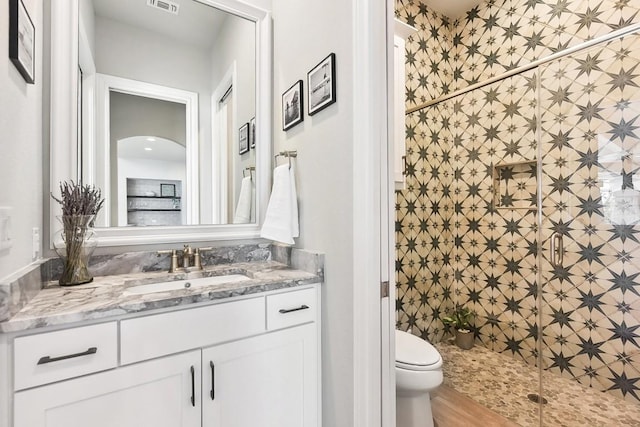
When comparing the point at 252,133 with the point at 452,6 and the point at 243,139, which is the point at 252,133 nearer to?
the point at 243,139

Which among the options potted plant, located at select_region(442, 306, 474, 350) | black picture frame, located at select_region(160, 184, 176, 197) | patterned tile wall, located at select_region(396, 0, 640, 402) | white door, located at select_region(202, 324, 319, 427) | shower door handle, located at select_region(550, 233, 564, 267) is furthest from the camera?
potted plant, located at select_region(442, 306, 474, 350)

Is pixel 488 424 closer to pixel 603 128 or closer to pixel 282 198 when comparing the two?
pixel 282 198

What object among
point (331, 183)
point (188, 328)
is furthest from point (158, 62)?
point (188, 328)

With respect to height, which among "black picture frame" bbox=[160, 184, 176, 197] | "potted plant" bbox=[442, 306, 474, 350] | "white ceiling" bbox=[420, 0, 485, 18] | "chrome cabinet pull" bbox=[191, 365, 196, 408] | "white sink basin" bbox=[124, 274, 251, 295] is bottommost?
"potted plant" bbox=[442, 306, 474, 350]

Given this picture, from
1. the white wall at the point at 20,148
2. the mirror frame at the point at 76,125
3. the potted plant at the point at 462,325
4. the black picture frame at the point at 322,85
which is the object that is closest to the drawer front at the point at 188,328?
the white wall at the point at 20,148

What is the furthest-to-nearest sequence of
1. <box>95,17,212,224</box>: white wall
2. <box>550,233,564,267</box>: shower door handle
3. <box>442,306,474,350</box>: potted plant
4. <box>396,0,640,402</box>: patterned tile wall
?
<box>442,306,474,350</box>: potted plant, <box>550,233,564,267</box>: shower door handle, <box>396,0,640,402</box>: patterned tile wall, <box>95,17,212,224</box>: white wall

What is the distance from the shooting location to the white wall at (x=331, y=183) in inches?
47.1

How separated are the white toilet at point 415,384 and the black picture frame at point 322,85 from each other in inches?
50.9

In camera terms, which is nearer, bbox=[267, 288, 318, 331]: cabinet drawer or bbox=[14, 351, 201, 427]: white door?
bbox=[14, 351, 201, 427]: white door

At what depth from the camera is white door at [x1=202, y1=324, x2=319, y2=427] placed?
109 centimetres

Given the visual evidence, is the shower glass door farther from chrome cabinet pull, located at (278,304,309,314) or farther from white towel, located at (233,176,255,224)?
white towel, located at (233,176,255,224)

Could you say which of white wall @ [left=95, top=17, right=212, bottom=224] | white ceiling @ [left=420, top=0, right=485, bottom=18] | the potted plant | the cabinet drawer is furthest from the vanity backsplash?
white ceiling @ [left=420, top=0, right=485, bottom=18]

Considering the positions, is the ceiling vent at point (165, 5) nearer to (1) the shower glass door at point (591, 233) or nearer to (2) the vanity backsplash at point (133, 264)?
(2) the vanity backsplash at point (133, 264)

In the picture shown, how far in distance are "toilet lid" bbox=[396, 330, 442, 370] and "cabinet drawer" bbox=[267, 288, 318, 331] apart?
548mm
